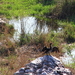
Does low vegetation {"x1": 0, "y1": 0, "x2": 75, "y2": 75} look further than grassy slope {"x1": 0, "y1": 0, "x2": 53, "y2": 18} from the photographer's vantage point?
No

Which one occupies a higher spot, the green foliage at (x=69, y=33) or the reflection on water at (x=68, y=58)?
the green foliage at (x=69, y=33)

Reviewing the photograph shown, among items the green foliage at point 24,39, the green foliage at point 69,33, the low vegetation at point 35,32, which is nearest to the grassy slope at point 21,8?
the low vegetation at point 35,32

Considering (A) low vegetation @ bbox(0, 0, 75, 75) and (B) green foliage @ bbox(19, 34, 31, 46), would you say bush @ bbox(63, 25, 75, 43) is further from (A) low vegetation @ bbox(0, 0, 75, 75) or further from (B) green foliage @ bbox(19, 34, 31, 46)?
(B) green foliage @ bbox(19, 34, 31, 46)

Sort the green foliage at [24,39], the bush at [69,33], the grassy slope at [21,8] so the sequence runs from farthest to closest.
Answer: the grassy slope at [21,8]
the bush at [69,33]
the green foliage at [24,39]

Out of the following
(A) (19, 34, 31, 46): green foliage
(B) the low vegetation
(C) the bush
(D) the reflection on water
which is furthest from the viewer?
(C) the bush

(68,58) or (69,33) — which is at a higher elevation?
(69,33)

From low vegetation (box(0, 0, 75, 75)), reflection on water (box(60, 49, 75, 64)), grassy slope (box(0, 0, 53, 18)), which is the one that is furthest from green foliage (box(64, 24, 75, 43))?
grassy slope (box(0, 0, 53, 18))

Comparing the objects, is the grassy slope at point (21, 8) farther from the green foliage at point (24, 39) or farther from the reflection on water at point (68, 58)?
the reflection on water at point (68, 58)

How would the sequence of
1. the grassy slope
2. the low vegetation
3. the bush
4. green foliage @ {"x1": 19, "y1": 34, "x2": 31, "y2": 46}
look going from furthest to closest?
1. the grassy slope
2. the bush
3. green foliage @ {"x1": 19, "y1": 34, "x2": 31, "y2": 46}
4. the low vegetation

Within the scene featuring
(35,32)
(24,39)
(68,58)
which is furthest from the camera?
(35,32)

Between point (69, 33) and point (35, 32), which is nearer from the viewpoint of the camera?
point (35, 32)

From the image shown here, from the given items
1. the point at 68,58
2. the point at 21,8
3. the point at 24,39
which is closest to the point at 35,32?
the point at 24,39

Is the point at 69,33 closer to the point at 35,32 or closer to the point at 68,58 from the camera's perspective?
the point at 35,32

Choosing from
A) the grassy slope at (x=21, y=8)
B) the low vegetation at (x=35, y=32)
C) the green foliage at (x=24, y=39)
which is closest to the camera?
the low vegetation at (x=35, y=32)
